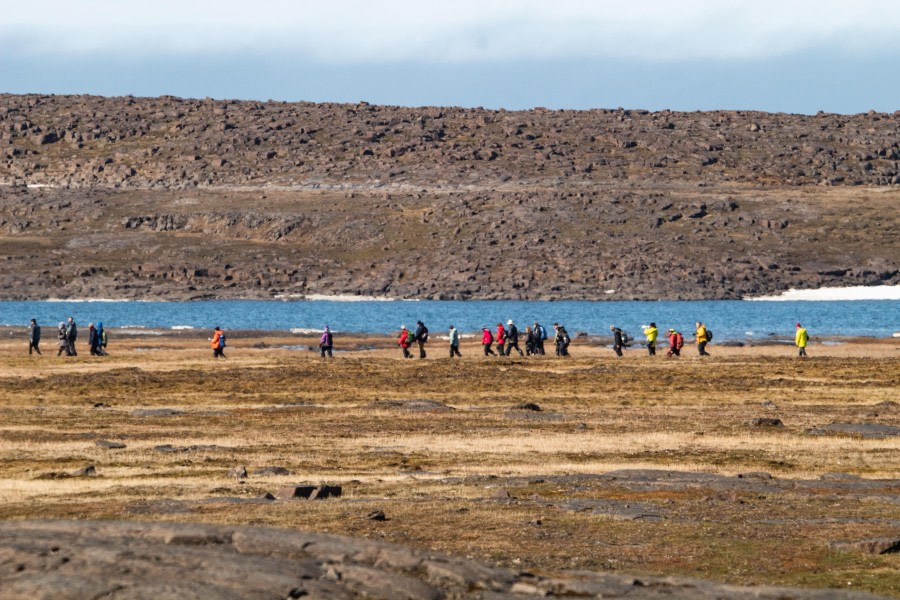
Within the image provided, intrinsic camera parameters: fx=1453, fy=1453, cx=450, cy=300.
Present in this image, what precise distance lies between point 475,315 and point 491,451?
105042 mm

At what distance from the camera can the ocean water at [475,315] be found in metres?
113

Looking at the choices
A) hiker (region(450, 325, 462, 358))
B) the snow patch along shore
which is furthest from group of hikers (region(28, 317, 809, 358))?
the snow patch along shore

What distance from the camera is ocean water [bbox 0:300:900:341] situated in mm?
113375

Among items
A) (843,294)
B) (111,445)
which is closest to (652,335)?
(111,445)

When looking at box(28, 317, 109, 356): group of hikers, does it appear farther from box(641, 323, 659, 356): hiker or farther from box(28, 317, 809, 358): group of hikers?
box(641, 323, 659, 356): hiker

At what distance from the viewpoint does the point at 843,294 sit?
574 ft

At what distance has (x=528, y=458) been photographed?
30.2 m

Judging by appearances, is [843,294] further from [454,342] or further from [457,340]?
[454,342]

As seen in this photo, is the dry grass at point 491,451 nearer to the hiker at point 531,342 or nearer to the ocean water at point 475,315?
the hiker at point 531,342

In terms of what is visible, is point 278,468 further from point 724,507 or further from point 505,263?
point 505,263

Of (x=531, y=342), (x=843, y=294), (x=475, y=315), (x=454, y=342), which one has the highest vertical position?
(x=454, y=342)

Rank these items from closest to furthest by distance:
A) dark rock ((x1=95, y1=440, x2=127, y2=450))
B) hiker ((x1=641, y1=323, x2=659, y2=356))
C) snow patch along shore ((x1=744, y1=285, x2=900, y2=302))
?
dark rock ((x1=95, y1=440, x2=127, y2=450)) → hiker ((x1=641, y1=323, x2=659, y2=356)) → snow patch along shore ((x1=744, y1=285, x2=900, y2=302))

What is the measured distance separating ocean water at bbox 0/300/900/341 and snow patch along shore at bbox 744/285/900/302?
2.47 metres

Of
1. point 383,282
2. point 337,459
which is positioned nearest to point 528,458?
point 337,459
